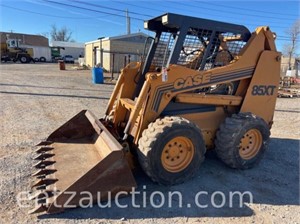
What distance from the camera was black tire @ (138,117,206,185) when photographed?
3816 millimetres

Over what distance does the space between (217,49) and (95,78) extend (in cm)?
1427

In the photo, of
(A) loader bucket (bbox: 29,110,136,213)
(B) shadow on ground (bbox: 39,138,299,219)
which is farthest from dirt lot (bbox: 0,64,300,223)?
(A) loader bucket (bbox: 29,110,136,213)

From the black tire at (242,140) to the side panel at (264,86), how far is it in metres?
0.42

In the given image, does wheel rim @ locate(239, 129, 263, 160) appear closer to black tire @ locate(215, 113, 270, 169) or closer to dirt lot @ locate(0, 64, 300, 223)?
black tire @ locate(215, 113, 270, 169)

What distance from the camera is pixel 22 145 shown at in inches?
219

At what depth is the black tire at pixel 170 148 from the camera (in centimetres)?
382

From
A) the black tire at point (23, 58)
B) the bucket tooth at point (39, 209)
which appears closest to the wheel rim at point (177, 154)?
the bucket tooth at point (39, 209)

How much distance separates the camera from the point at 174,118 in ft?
13.2

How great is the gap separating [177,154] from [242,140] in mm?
1245

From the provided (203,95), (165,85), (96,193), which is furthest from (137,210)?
(203,95)

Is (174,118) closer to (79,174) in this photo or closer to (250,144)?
(79,174)

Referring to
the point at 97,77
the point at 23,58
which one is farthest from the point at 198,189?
the point at 23,58

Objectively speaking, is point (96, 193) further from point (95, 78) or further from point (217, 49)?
point (95, 78)

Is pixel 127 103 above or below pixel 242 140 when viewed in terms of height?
above
